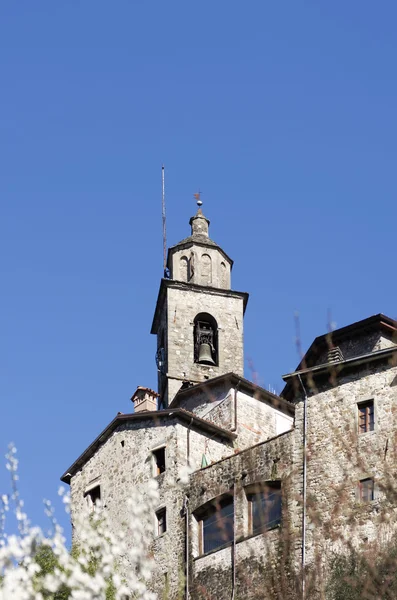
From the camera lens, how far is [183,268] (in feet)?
205

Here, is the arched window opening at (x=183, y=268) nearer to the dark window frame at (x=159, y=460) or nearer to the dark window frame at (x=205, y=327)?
the dark window frame at (x=205, y=327)

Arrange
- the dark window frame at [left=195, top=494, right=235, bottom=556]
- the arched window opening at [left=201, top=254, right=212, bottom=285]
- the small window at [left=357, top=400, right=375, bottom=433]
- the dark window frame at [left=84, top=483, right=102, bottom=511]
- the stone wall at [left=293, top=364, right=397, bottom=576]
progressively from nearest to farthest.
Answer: the stone wall at [left=293, top=364, right=397, bottom=576], the small window at [left=357, top=400, right=375, bottom=433], the dark window frame at [left=195, top=494, right=235, bottom=556], the dark window frame at [left=84, top=483, right=102, bottom=511], the arched window opening at [left=201, top=254, right=212, bottom=285]

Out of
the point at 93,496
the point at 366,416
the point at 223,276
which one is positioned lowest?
the point at 366,416

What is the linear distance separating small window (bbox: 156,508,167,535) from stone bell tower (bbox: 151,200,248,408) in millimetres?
15743

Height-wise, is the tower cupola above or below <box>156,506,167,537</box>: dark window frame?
above

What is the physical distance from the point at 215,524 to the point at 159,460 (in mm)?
4146

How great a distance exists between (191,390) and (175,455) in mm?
9851

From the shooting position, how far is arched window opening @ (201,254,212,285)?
6175cm

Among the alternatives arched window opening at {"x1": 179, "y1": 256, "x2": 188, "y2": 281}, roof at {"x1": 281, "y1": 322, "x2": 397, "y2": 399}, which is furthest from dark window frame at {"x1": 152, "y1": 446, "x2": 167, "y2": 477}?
arched window opening at {"x1": 179, "y1": 256, "x2": 188, "y2": 281}

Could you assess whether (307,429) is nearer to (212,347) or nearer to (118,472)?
(118,472)

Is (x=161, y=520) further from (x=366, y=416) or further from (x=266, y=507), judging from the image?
(x=366, y=416)

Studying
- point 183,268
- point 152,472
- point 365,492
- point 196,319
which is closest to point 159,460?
point 152,472

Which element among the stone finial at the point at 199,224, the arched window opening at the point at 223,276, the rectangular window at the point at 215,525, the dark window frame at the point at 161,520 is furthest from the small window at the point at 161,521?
the stone finial at the point at 199,224

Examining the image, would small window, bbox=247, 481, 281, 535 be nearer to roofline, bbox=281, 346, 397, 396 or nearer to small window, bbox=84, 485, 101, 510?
roofline, bbox=281, 346, 397, 396
